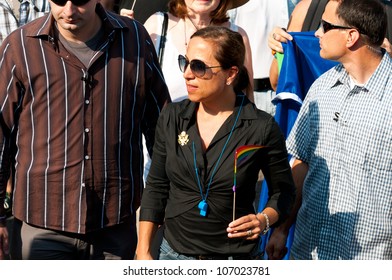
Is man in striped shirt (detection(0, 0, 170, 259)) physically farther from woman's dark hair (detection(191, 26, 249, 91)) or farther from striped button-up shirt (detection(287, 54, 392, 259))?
striped button-up shirt (detection(287, 54, 392, 259))

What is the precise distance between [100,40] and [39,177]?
30.9 inches

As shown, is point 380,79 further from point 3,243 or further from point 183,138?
point 3,243

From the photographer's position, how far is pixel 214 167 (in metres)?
4.70

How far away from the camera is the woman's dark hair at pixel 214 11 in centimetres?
638

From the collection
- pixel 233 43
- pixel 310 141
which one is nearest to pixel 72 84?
pixel 233 43

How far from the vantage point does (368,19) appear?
505 cm

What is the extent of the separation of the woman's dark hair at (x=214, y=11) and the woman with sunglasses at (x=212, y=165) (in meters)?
1.55

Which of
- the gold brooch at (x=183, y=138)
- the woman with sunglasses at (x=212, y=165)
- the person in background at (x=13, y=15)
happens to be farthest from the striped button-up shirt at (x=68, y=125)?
the person in background at (x=13, y=15)

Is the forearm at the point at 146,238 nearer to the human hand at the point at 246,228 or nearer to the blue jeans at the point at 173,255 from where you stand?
the blue jeans at the point at 173,255

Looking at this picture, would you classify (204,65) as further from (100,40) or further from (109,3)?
(109,3)

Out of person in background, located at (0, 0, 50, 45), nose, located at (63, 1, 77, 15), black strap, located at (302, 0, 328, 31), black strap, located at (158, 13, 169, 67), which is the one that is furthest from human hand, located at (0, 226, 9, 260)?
person in background, located at (0, 0, 50, 45)

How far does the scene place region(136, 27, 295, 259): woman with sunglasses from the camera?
468cm

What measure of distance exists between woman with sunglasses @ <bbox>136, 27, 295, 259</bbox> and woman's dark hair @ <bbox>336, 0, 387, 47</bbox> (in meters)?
0.63

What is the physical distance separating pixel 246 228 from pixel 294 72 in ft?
6.59
